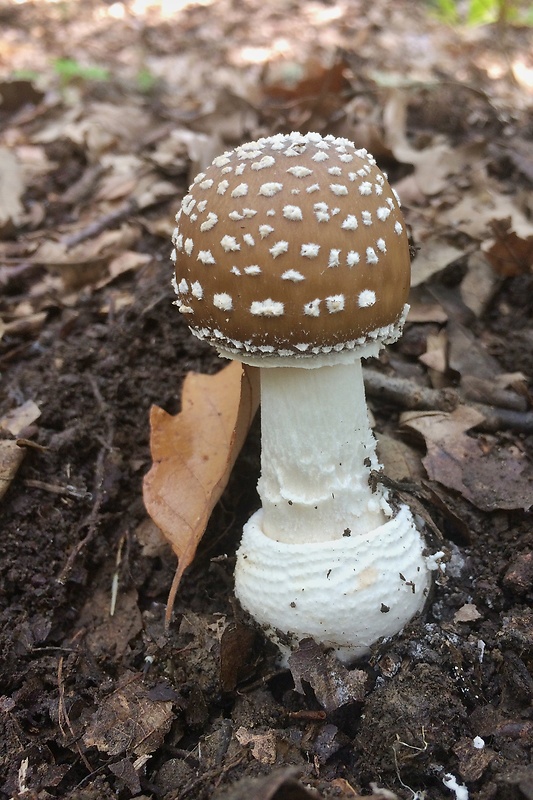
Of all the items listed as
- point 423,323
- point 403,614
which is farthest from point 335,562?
point 423,323

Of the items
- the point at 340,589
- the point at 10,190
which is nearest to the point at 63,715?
the point at 340,589

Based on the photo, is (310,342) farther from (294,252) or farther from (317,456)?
(317,456)

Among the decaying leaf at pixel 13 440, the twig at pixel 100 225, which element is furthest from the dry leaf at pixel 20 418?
the twig at pixel 100 225

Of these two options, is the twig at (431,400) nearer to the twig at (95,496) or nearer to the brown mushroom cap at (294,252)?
the brown mushroom cap at (294,252)

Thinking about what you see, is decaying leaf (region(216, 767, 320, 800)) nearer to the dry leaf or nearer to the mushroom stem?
the mushroom stem

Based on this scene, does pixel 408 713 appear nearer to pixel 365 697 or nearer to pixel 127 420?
pixel 365 697

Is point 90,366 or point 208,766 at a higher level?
point 90,366
